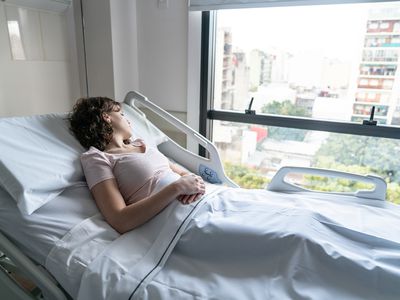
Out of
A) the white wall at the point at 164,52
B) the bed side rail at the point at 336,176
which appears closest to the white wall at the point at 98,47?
the white wall at the point at 164,52

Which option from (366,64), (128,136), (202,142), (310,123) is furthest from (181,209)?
(366,64)

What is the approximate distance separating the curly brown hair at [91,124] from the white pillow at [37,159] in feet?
0.10

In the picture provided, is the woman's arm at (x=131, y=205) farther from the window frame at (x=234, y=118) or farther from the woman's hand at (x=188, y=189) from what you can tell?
the window frame at (x=234, y=118)

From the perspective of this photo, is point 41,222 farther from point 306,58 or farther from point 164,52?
point 306,58

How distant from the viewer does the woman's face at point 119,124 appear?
1316mm

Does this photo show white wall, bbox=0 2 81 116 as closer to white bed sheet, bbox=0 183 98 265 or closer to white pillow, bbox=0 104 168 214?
white pillow, bbox=0 104 168 214

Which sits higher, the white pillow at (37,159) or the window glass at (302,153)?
the white pillow at (37,159)

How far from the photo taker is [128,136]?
4.49ft

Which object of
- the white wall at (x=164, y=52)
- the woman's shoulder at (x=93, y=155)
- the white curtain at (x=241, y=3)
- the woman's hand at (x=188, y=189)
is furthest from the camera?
the white wall at (x=164, y=52)

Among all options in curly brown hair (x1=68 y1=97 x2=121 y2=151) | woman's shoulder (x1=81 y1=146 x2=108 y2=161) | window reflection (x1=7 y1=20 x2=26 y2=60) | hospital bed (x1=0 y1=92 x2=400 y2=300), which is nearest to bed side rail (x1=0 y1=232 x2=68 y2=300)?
hospital bed (x1=0 y1=92 x2=400 y2=300)

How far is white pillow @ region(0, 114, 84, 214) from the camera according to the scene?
0.97 metres

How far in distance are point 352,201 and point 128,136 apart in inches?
37.7

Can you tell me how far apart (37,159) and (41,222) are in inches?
9.2

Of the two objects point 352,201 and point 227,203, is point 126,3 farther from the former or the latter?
point 352,201
